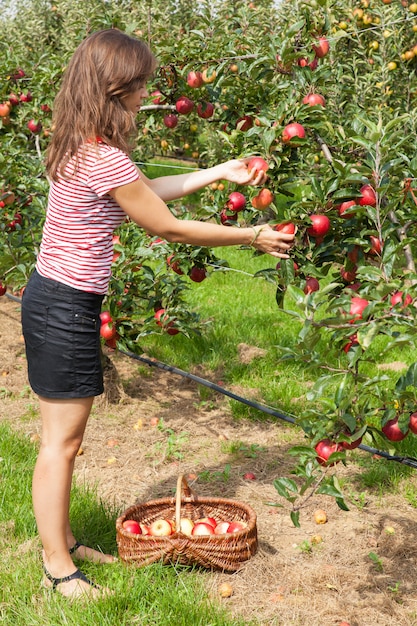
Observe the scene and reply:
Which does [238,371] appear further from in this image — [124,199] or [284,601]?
[124,199]

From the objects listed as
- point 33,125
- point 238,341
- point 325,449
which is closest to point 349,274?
point 325,449

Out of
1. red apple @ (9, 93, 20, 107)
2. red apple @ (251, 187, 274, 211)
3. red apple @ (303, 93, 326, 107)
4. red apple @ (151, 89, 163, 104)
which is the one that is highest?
red apple @ (303, 93, 326, 107)

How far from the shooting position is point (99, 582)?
266 cm

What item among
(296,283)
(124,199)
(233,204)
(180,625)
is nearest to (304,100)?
(233,204)

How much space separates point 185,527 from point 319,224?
1.18 m

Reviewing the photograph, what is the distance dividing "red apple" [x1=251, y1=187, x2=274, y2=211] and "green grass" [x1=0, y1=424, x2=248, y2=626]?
1.25 metres

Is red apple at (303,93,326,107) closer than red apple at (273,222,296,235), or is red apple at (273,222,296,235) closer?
red apple at (273,222,296,235)

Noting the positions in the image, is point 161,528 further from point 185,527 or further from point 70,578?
point 70,578

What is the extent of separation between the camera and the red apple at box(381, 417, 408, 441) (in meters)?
2.30

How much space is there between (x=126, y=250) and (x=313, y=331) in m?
2.17

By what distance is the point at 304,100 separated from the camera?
8.96 ft

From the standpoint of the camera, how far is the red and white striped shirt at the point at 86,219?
2.28 m

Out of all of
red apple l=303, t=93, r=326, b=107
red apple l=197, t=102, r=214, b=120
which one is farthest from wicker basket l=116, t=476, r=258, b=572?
red apple l=197, t=102, r=214, b=120

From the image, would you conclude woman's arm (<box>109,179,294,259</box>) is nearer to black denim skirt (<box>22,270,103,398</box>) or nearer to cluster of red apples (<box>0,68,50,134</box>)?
black denim skirt (<box>22,270,103,398</box>)
